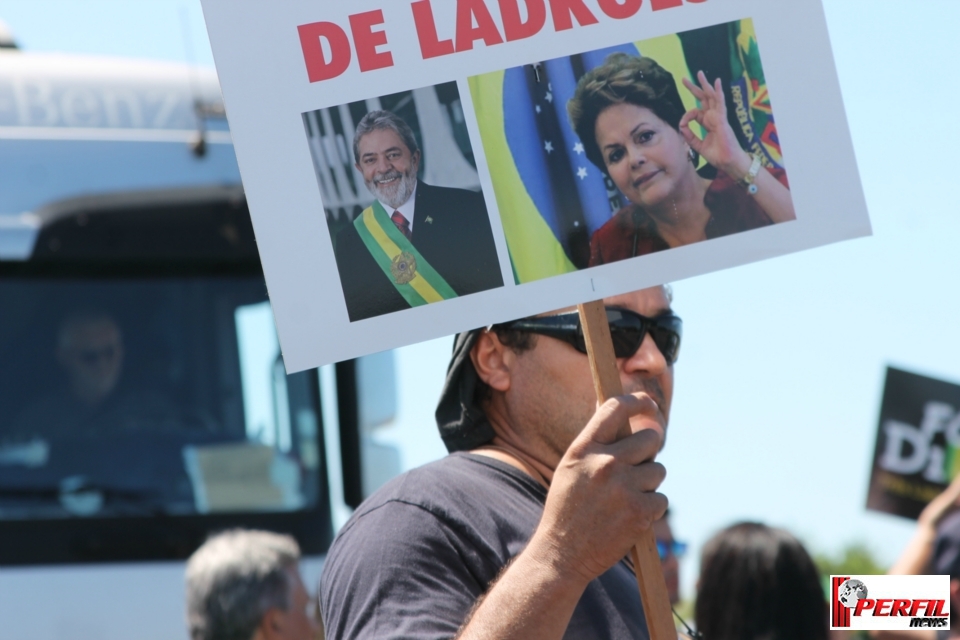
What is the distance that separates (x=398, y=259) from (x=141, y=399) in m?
3.78

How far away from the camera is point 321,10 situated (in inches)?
72.5

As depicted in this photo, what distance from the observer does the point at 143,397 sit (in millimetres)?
5332

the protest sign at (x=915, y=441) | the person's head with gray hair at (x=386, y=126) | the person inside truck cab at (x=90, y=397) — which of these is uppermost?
the person's head with gray hair at (x=386, y=126)

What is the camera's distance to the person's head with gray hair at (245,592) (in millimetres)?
3781

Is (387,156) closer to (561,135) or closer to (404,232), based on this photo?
(404,232)

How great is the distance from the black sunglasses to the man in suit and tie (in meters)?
0.53

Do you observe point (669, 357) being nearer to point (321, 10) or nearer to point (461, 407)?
point (461, 407)

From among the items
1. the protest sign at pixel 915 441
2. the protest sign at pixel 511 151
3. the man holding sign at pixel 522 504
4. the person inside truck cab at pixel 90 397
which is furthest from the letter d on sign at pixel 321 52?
the person inside truck cab at pixel 90 397

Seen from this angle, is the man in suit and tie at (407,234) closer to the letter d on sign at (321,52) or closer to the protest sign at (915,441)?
the letter d on sign at (321,52)

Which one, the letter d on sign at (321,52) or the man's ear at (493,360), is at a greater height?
the letter d on sign at (321,52)

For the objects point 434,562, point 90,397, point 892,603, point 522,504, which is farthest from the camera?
point 90,397

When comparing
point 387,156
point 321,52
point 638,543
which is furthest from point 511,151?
point 638,543

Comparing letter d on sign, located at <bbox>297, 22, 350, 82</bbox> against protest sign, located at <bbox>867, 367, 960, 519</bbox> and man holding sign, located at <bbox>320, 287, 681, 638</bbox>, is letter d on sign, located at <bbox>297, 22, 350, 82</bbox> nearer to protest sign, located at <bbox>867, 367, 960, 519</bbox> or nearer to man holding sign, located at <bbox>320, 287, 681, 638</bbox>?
man holding sign, located at <bbox>320, 287, 681, 638</bbox>

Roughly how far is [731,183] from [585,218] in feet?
0.76
